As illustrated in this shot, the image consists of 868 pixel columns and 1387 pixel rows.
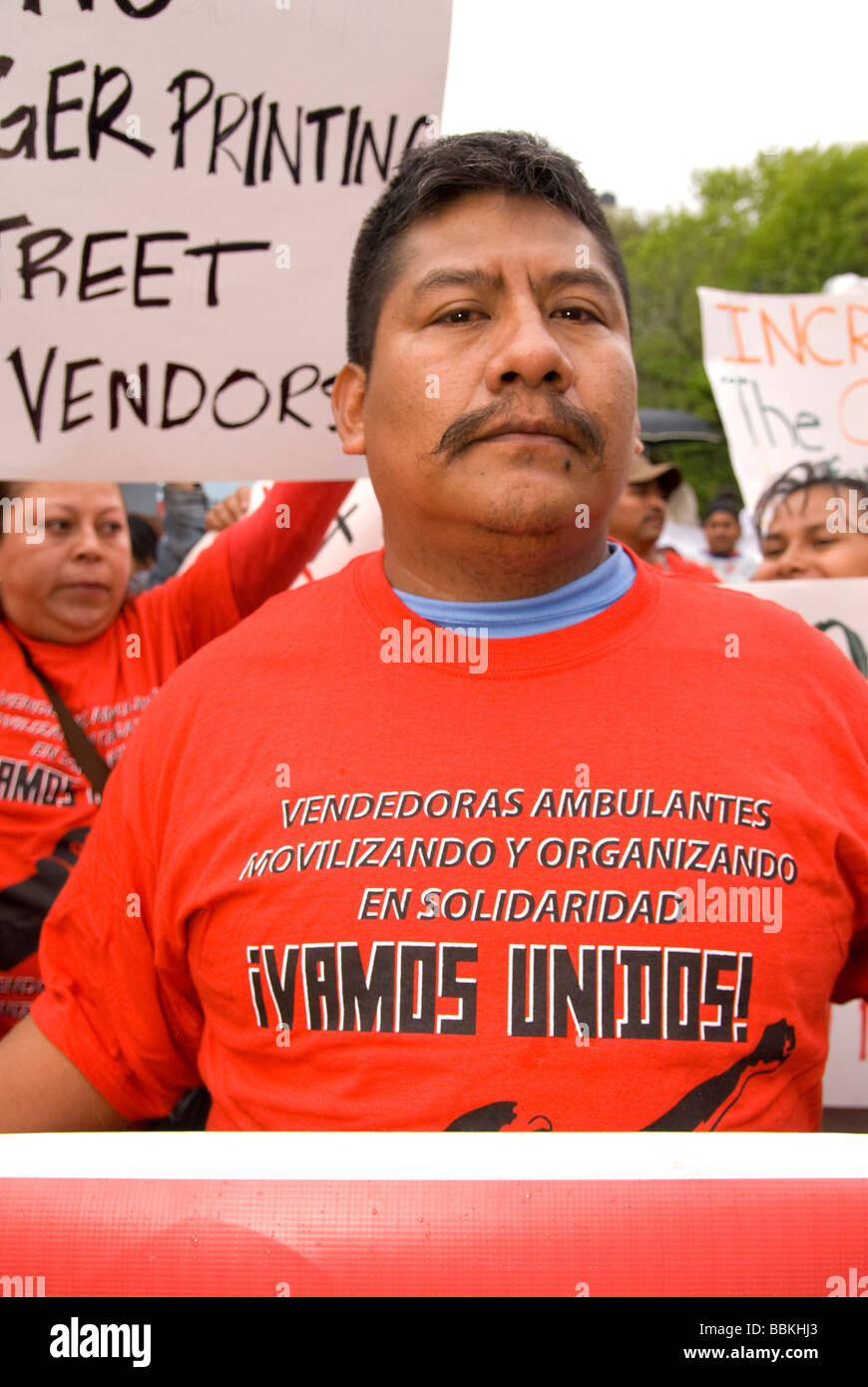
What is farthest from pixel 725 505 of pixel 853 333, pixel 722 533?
pixel 853 333

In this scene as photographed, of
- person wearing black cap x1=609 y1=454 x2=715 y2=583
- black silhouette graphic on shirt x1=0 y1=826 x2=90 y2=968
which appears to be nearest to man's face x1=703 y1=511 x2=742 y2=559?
person wearing black cap x1=609 y1=454 x2=715 y2=583

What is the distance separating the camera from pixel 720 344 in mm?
3184

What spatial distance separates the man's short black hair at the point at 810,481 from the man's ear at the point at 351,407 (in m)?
1.71

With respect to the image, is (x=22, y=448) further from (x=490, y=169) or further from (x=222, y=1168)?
(x=222, y=1168)

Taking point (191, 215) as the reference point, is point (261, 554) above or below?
below

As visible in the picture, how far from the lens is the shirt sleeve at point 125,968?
1.33 m

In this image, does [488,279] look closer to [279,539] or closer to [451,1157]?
[279,539]

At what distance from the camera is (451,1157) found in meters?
0.73

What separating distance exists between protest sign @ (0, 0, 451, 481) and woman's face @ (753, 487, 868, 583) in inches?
49.6

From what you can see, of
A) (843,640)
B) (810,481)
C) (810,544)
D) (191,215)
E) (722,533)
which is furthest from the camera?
(722,533)

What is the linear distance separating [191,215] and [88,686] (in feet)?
2.67

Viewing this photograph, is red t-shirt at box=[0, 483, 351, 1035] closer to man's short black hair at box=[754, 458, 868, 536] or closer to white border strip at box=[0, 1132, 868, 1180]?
white border strip at box=[0, 1132, 868, 1180]
